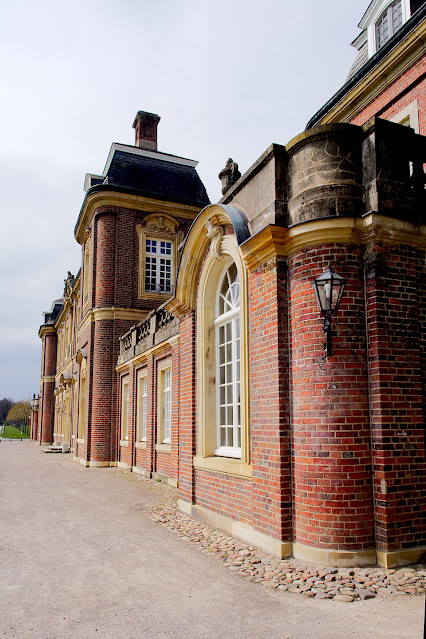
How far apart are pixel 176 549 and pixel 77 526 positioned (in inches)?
89.0

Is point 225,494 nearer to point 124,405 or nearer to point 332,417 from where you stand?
point 332,417

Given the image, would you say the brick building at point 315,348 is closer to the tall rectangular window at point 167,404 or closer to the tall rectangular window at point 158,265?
the tall rectangular window at point 167,404

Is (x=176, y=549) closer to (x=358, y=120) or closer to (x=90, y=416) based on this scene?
(x=358, y=120)

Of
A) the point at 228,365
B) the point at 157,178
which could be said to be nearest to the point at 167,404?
the point at 228,365

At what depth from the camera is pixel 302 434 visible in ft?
19.3

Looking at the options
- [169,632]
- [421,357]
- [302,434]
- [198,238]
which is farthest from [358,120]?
[169,632]

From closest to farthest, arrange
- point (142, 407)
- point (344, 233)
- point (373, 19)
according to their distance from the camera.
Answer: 1. point (344, 233)
2. point (373, 19)
3. point (142, 407)

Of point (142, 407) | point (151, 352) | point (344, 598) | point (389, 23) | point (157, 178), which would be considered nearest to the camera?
point (344, 598)

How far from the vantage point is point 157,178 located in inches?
858

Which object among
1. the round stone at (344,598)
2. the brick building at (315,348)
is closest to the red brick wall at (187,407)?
the brick building at (315,348)

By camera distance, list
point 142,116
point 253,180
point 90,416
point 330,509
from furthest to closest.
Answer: point 142,116 → point 90,416 → point 253,180 → point 330,509

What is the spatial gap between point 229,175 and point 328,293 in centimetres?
385

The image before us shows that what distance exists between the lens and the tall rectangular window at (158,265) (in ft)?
67.6

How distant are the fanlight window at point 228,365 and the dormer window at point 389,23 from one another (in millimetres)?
6383
